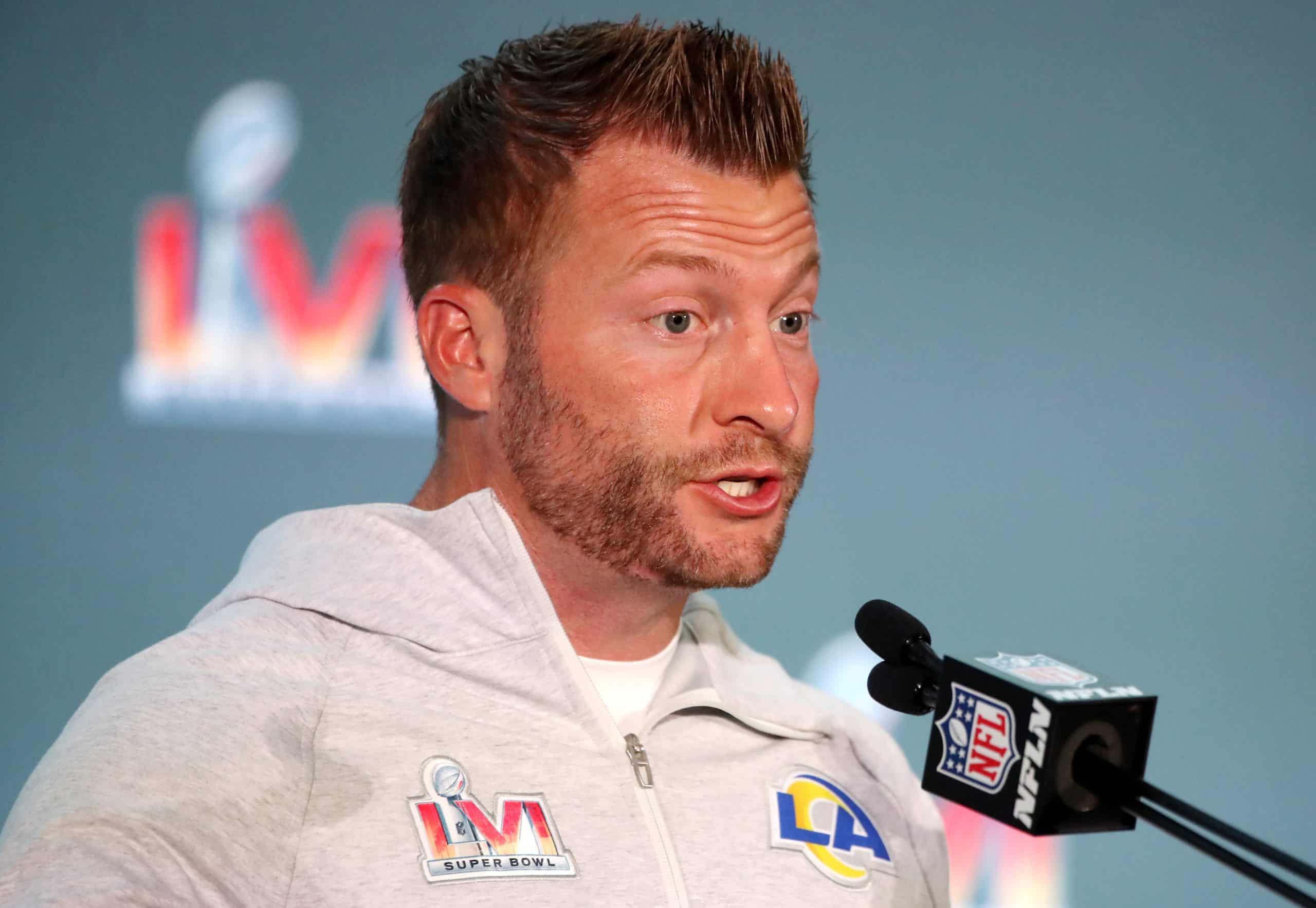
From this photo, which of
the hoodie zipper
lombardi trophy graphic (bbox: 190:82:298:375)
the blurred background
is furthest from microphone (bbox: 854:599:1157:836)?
lombardi trophy graphic (bbox: 190:82:298:375)

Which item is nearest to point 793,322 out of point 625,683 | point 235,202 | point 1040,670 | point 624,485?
point 624,485

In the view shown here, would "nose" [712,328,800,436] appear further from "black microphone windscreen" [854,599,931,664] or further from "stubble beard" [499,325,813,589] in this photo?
"black microphone windscreen" [854,599,931,664]

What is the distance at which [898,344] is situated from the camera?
2.40 m

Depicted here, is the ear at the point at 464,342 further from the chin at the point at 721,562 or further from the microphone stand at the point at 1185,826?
the microphone stand at the point at 1185,826

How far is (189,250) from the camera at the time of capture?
2211mm

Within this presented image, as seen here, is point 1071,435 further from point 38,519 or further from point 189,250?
point 38,519

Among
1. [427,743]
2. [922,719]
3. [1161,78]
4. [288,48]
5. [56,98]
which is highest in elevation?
[1161,78]

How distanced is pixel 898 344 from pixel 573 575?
1359 millimetres

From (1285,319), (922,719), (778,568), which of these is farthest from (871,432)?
(1285,319)

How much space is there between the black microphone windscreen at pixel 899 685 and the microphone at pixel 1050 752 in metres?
0.06

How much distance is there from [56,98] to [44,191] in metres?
0.16

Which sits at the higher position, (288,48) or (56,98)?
(288,48)

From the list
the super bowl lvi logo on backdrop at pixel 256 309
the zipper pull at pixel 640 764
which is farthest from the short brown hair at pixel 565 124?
the super bowl lvi logo on backdrop at pixel 256 309

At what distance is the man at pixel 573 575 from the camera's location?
957 millimetres
